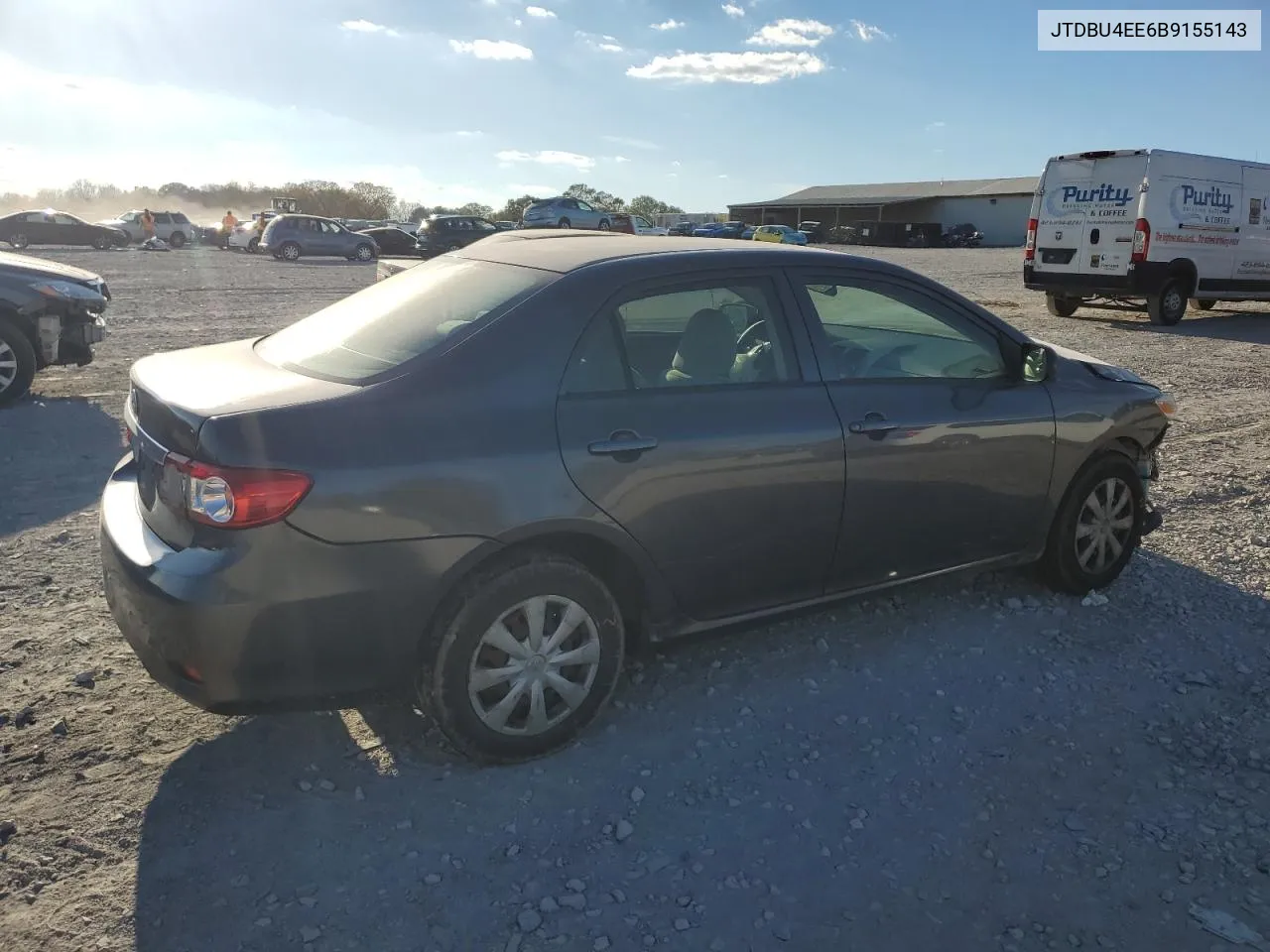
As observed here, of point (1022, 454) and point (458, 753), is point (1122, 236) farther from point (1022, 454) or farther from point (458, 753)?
point (458, 753)

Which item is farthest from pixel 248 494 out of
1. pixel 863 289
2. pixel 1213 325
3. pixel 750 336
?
pixel 1213 325

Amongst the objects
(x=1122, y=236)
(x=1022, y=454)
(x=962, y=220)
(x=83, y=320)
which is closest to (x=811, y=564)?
(x=1022, y=454)

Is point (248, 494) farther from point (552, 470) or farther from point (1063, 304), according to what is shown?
point (1063, 304)

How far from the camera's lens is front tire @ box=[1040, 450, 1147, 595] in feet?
14.6

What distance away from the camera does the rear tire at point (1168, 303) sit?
49.6 feet

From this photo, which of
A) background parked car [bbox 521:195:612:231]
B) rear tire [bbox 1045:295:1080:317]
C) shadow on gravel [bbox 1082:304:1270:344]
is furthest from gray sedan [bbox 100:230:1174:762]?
background parked car [bbox 521:195:612:231]

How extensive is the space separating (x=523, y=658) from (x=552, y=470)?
2.06 feet

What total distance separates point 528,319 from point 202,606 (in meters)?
1.31

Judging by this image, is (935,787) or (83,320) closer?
(935,787)

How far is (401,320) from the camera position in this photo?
11.2ft

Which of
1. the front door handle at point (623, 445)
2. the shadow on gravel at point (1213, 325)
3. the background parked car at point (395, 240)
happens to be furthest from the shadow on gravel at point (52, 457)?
the background parked car at point (395, 240)

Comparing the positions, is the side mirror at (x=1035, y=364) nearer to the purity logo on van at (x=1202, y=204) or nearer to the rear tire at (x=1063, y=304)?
the purity logo on van at (x=1202, y=204)

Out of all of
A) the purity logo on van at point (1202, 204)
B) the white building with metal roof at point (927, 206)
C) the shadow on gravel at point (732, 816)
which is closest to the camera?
the shadow on gravel at point (732, 816)

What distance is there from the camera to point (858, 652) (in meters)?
4.02
